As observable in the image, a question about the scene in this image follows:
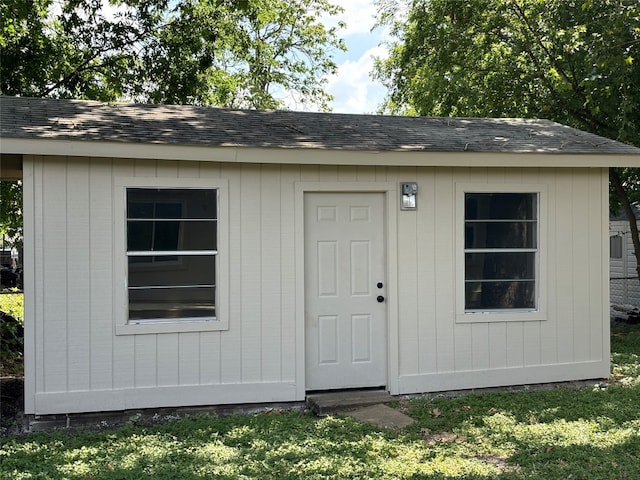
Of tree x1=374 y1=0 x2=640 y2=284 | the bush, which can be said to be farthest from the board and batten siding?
tree x1=374 y1=0 x2=640 y2=284

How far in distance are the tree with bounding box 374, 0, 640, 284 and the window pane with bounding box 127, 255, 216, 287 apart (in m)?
7.20

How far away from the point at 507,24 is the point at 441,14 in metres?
1.45

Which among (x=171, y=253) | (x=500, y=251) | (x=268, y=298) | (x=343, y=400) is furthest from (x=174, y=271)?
(x=500, y=251)

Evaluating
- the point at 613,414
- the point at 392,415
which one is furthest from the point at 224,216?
the point at 613,414

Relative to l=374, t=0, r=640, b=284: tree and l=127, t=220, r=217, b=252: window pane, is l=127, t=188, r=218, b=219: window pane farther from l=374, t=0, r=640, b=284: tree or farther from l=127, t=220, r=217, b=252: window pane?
l=374, t=0, r=640, b=284: tree

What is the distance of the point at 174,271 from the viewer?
612 centimetres

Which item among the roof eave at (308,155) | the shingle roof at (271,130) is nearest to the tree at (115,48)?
the shingle roof at (271,130)

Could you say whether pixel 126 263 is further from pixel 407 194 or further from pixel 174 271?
pixel 407 194

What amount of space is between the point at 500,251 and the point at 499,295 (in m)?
0.47

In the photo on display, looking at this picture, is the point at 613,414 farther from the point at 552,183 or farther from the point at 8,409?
the point at 8,409

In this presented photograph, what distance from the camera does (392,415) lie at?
596 cm

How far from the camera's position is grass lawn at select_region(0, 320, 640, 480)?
4.46 m

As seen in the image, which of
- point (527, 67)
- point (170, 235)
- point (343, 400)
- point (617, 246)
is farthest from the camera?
point (617, 246)

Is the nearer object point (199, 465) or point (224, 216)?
point (199, 465)
